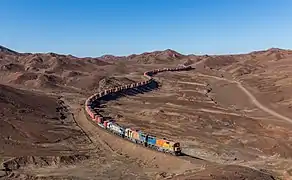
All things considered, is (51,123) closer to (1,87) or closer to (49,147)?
(49,147)

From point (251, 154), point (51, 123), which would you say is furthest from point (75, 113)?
point (251, 154)

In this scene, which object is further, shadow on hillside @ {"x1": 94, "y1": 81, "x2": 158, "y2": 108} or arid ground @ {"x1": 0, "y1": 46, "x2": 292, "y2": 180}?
shadow on hillside @ {"x1": 94, "y1": 81, "x2": 158, "y2": 108}

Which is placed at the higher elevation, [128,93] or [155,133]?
[128,93]

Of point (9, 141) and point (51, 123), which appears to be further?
point (51, 123)

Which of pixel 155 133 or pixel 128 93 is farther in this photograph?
pixel 128 93

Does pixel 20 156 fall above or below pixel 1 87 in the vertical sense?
below

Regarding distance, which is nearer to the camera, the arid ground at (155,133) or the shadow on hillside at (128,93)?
the arid ground at (155,133)

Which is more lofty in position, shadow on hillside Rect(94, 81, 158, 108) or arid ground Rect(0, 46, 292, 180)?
shadow on hillside Rect(94, 81, 158, 108)

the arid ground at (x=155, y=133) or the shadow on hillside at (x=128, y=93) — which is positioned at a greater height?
the shadow on hillside at (x=128, y=93)
